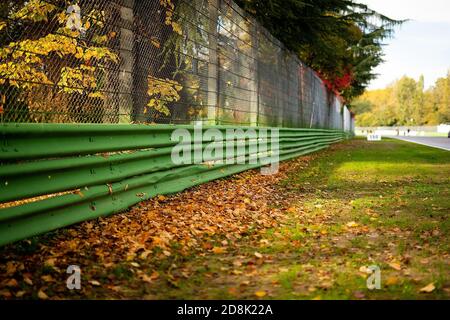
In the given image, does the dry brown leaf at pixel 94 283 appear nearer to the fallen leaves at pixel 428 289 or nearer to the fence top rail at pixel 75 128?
the fence top rail at pixel 75 128

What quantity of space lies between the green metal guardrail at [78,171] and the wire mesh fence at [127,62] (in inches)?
8.9

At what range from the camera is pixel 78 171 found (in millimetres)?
4879

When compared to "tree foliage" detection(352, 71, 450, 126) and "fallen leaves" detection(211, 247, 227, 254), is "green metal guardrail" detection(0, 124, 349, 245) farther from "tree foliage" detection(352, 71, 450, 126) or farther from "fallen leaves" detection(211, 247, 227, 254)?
"tree foliage" detection(352, 71, 450, 126)

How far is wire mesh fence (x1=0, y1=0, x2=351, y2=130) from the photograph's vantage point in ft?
14.4

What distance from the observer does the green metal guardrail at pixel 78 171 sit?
4016mm

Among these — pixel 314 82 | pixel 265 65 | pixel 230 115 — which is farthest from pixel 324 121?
pixel 230 115

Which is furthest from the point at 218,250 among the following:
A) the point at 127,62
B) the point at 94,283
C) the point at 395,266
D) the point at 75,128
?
the point at 127,62

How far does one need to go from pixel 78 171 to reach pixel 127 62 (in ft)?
5.62

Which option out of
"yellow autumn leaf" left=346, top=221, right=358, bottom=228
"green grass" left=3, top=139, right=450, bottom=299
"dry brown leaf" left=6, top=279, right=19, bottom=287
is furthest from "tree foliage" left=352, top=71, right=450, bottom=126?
"dry brown leaf" left=6, top=279, right=19, bottom=287

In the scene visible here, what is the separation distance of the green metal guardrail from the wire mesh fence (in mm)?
227

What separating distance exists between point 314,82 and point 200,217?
56.0ft
